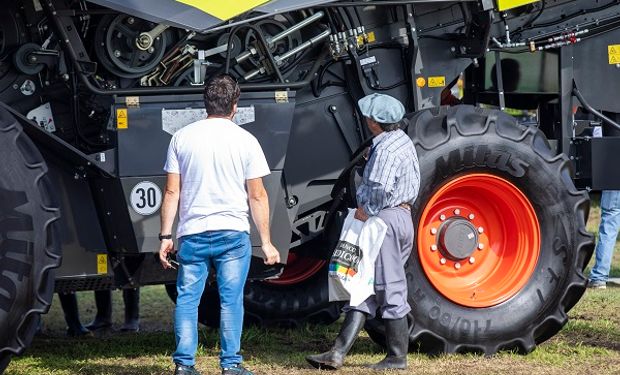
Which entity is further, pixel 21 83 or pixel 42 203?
pixel 21 83

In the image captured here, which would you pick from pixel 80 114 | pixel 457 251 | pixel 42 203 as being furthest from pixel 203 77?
pixel 457 251

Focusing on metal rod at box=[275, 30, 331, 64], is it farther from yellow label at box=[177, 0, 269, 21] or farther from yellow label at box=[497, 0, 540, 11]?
yellow label at box=[497, 0, 540, 11]

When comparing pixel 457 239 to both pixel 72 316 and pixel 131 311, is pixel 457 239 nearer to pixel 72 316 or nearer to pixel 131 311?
pixel 131 311

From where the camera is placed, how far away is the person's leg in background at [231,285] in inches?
251

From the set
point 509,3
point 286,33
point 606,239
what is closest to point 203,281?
point 286,33

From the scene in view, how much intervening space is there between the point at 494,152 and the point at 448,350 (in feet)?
3.99

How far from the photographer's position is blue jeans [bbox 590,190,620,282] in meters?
10.5

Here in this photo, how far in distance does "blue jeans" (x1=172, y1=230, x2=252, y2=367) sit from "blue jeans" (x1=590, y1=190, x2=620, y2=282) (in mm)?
4984

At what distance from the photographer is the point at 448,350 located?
24.0ft

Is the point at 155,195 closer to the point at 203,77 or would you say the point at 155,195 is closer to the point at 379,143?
the point at 203,77

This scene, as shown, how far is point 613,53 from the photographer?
26.7 feet

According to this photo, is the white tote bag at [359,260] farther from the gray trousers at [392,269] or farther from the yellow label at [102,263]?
the yellow label at [102,263]

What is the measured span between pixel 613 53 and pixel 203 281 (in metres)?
3.37

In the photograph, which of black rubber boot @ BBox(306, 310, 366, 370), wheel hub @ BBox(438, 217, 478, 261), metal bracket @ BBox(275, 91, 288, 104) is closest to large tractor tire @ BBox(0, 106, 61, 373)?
metal bracket @ BBox(275, 91, 288, 104)
